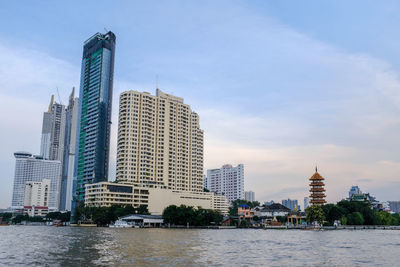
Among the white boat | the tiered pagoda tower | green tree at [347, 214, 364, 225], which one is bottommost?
the white boat

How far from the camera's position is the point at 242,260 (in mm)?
44062

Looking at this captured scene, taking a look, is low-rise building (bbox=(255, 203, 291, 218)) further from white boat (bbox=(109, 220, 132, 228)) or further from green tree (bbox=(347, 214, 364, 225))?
white boat (bbox=(109, 220, 132, 228))

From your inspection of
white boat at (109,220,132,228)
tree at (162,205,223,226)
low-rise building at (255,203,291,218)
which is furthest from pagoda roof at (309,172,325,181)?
white boat at (109,220,132,228)

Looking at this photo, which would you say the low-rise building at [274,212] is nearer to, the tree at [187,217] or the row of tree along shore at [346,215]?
the row of tree along shore at [346,215]

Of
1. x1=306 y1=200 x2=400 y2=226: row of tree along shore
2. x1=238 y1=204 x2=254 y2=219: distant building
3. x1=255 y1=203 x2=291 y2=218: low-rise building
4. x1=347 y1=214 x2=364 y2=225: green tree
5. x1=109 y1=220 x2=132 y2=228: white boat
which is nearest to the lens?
x1=306 y1=200 x2=400 y2=226: row of tree along shore

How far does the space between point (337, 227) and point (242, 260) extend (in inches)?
4527

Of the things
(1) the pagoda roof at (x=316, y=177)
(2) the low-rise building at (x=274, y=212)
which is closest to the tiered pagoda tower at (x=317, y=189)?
(1) the pagoda roof at (x=316, y=177)

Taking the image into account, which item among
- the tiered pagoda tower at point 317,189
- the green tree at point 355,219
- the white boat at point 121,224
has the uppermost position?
the tiered pagoda tower at point 317,189

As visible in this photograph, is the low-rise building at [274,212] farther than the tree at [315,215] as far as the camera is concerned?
Yes

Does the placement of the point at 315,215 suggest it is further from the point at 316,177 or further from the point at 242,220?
the point at 242,220

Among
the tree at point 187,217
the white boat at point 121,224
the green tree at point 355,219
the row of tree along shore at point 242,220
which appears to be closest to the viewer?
the row of tree along shore at point 242,220

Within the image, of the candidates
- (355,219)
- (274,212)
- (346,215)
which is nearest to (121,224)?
(274,212)

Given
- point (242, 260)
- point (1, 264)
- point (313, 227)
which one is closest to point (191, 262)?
point (242, 260)

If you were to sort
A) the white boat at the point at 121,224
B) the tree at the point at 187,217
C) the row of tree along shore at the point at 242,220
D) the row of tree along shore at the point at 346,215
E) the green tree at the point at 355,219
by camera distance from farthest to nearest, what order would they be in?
the white boat at the point at 121,224 < the green tree at the point at 355,219 < the tree at the point at 187,217 < the row of tree along shore at the point at 242,220 < the row of tree along shore at the point at 346,215
